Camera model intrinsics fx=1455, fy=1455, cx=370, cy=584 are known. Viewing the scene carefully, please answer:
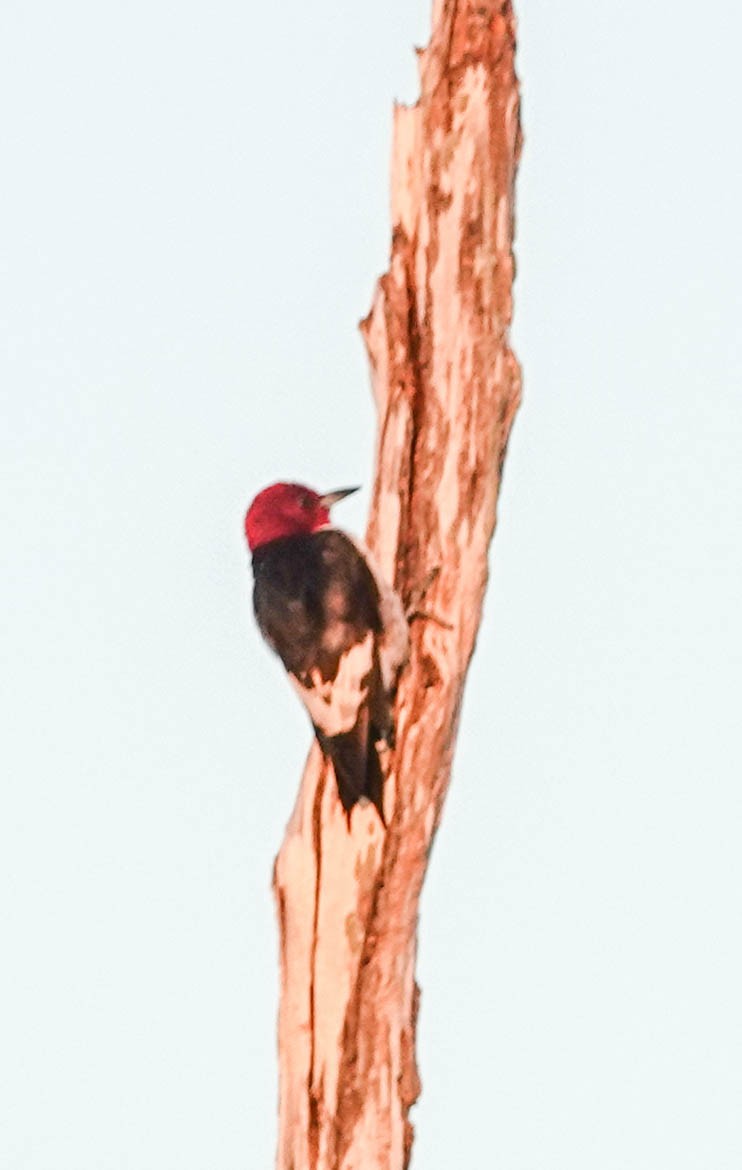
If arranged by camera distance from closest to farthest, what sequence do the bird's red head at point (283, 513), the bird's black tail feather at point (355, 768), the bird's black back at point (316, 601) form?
the bird's black tail feather at point (355, 768) < the bird's black back at point (316, 601) < the bird's red head at point (283, 513)

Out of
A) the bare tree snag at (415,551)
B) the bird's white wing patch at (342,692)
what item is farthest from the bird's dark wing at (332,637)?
the bare tree snag at (415,551)

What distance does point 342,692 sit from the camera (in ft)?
14.1

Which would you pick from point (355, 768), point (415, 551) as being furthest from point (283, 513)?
point (355, 768)

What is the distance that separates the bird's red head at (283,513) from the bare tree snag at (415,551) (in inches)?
28.9

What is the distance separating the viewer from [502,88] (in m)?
4.22

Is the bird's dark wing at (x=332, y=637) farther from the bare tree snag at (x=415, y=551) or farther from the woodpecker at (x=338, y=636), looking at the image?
the bare tree snag at (x=415, y=551)

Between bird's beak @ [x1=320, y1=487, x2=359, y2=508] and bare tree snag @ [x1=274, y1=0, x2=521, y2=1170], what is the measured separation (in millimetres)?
875

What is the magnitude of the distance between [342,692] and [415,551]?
471 mm

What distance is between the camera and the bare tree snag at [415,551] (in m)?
4.22

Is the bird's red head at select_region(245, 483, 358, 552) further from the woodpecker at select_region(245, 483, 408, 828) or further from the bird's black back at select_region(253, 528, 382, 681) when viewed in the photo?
the bird's black back at select_region(253, 528, 382, 681)

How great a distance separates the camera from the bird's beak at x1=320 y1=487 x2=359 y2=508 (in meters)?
5.20

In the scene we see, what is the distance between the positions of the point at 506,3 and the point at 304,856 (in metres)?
2.57

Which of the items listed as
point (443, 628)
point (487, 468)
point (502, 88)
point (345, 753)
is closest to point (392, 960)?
point (345, 753)

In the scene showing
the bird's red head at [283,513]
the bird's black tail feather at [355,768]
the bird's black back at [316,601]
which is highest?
the bird's red head at [283,513]
